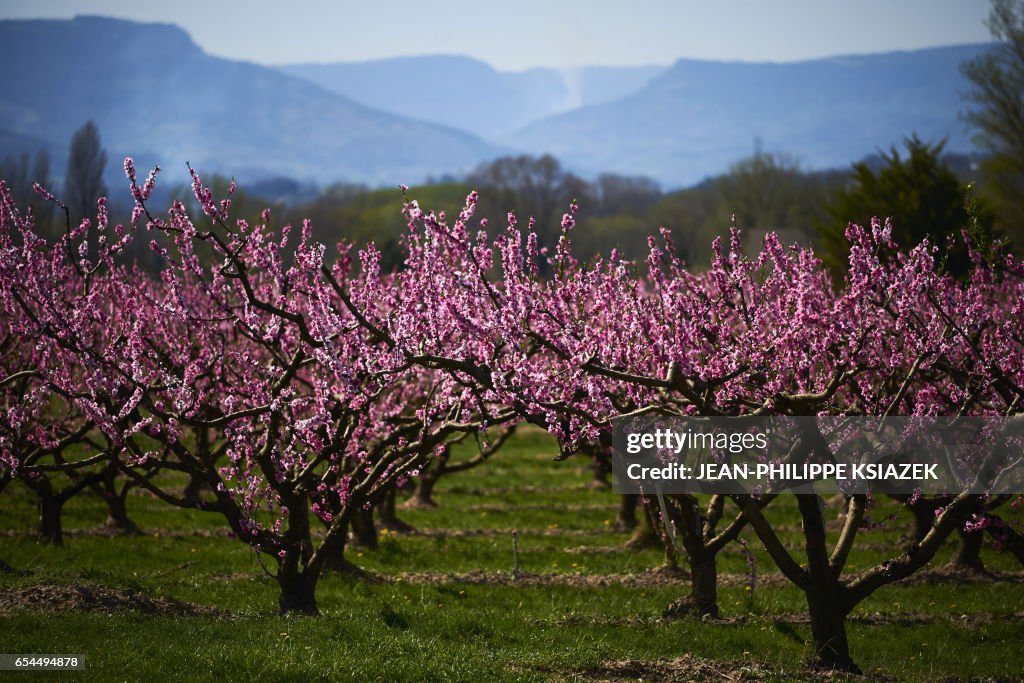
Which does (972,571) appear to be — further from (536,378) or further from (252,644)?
(252,644)

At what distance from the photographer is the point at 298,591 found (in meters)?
13.5

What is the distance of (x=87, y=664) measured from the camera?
973 cm

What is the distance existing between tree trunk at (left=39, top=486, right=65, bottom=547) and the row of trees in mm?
2732

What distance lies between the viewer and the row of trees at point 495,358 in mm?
10883

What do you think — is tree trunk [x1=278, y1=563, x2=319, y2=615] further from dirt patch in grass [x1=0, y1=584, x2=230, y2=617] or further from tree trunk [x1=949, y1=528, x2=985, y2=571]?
tree trunk [x1=949, y1=528, x2=985, y2=571]

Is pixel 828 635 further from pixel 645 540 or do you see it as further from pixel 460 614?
pixel 645 540

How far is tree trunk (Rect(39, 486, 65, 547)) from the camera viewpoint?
17828 millimetres

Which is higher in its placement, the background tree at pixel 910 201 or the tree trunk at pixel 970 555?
the background tree at pixel 910 201

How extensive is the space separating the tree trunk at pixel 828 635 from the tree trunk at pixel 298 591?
6370mm

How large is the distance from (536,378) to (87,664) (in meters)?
5.31

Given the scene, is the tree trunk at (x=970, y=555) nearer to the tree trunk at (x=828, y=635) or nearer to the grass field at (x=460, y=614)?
the grass field at (x=460, y=614)

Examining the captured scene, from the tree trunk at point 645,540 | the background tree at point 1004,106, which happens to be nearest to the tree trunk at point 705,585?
the tree trunk at point 645,540

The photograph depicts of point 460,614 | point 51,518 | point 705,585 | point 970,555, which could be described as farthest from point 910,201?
point 51,518

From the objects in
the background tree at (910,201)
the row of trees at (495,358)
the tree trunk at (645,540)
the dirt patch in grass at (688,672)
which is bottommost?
the tree trunk at (645,540)
